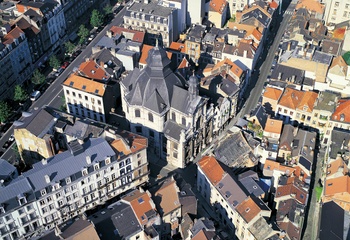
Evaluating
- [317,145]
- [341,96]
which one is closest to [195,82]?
[317,145]

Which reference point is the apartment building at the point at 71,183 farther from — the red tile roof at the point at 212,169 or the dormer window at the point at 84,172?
the red tile roof at the point at 212,169

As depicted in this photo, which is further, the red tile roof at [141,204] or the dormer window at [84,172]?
the dormer window at [84,172]

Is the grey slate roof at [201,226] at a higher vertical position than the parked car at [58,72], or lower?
lower

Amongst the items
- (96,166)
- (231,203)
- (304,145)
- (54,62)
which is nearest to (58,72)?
(54,62)

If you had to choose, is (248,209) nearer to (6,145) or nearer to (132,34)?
(6,145)

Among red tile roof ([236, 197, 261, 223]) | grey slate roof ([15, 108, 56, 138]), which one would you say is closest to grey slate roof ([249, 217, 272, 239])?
red tile roof ([236, 197, 261, 223])

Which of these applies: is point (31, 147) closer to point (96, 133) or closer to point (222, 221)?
point (96, 133)

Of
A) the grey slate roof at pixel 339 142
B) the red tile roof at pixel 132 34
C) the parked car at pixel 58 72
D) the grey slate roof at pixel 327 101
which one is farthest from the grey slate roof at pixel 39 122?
the grey slate roof at pixel 327 101
